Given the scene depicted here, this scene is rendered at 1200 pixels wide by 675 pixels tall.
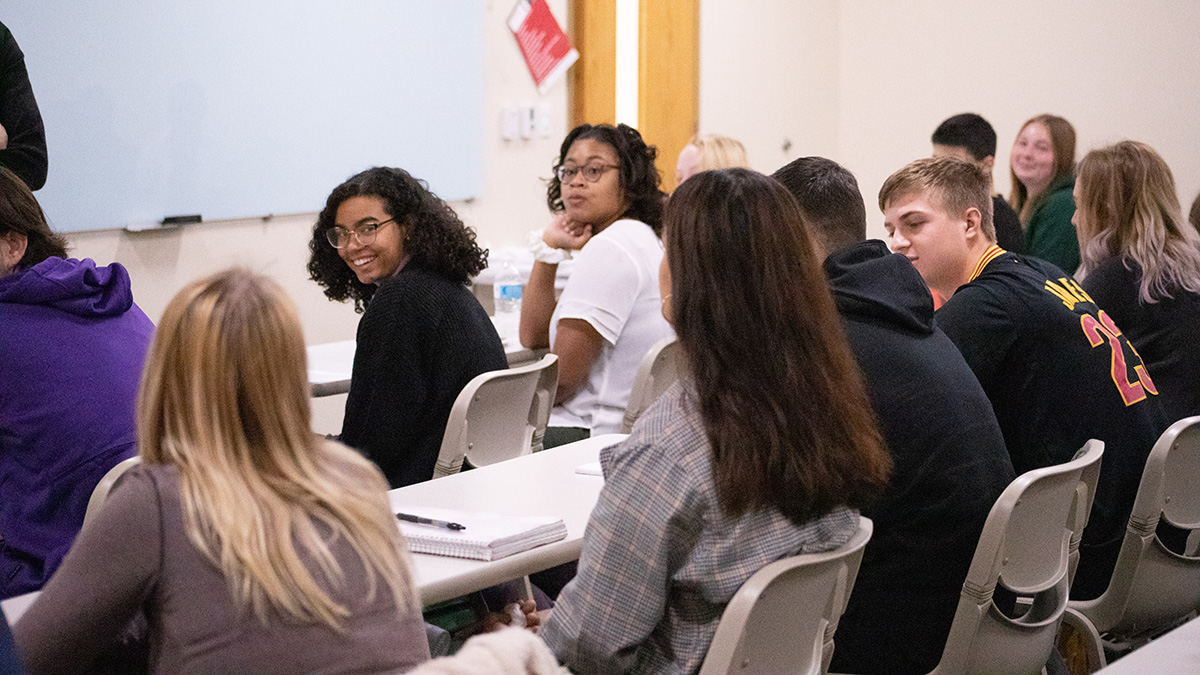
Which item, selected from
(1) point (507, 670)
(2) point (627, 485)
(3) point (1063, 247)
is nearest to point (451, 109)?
(3) point (1063, 247)

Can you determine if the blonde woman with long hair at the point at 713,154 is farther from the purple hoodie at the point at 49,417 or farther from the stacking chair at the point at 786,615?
the stacking chair at the point at 786,615

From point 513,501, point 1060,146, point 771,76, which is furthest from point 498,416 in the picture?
point 771,76

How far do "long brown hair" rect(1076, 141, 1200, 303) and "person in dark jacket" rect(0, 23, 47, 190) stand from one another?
10.3ft

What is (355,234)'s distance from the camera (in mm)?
2939

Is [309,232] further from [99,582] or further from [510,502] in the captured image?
[99,582]

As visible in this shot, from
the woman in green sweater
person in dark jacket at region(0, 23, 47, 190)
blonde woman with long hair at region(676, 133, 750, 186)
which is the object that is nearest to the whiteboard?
person in dark jacket at region(0, 23, 47, 190)

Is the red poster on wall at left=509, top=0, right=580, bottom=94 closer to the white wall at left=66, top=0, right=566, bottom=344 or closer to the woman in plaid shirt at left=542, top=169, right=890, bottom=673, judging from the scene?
the white wall at left=66, top=0, right=566, bottom=344

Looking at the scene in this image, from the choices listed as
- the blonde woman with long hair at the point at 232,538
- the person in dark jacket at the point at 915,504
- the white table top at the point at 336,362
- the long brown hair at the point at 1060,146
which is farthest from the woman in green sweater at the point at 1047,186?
the blonde woman with long hair at the point at 232,538

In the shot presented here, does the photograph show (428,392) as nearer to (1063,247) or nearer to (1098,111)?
(1063,247)

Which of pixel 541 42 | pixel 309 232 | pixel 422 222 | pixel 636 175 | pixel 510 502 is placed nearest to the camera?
pixel 510 502

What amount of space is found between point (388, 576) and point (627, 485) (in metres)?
0.34

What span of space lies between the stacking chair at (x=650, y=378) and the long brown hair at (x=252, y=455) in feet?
5.78

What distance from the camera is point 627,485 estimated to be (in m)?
1.49

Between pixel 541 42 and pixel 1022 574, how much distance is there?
14.2 feet
